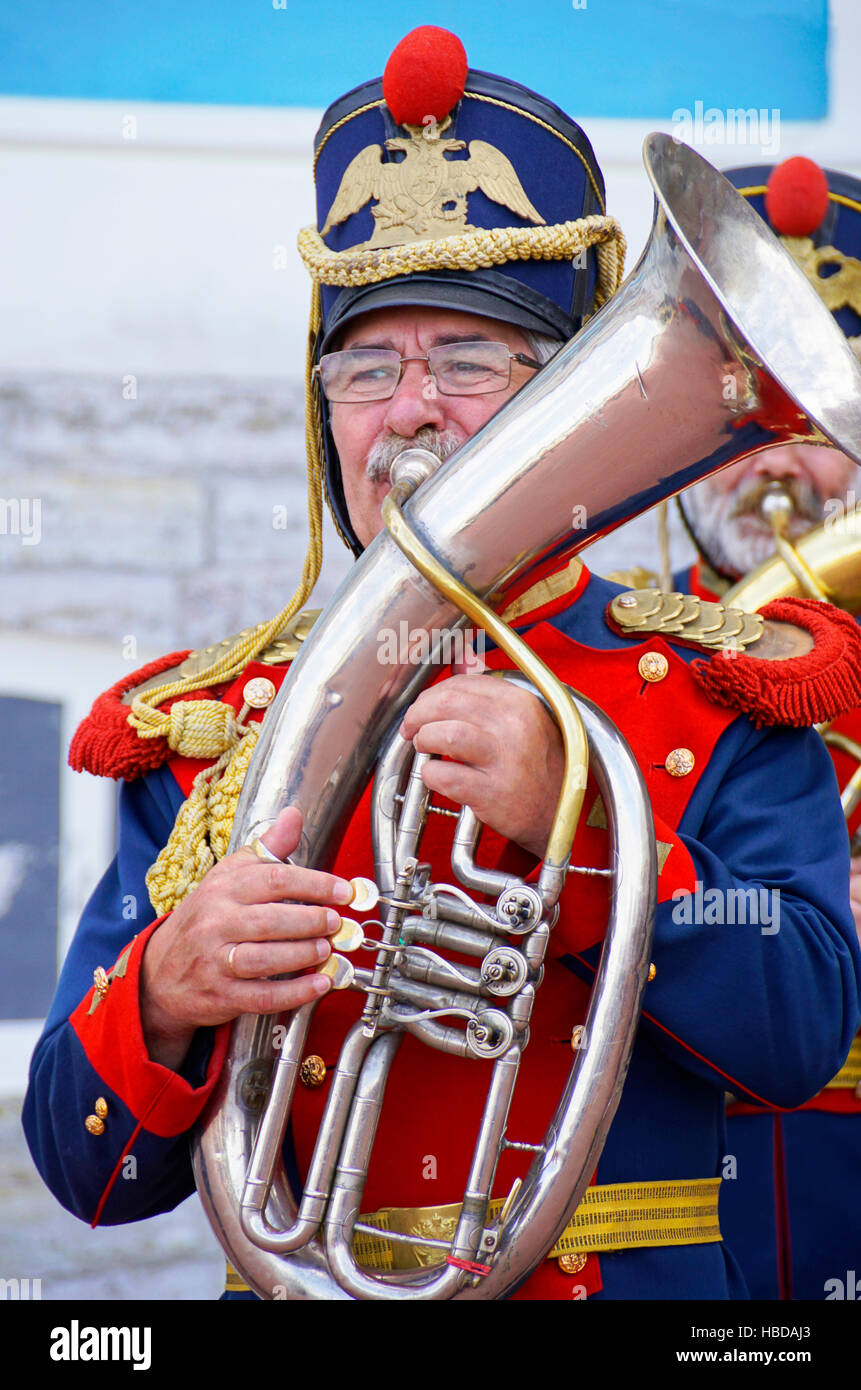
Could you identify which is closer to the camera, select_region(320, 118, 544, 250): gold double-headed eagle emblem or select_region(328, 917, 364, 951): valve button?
select_region(328, 917, 364, 951): valve button

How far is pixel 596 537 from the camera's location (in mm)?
1708

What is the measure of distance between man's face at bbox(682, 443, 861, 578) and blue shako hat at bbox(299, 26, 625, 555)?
1331 mm

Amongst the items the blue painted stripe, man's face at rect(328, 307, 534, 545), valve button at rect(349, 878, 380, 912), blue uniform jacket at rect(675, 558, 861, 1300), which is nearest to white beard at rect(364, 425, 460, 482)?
man's face at rect(328, 307, 534, 545)

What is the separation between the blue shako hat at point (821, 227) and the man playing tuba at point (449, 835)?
1.22m

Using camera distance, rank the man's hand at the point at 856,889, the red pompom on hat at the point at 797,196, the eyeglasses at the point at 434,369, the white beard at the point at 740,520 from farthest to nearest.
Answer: the white beard at the point at 740,520 → the red pompom on hat at the point at 797,196 → the man's hand at the point at 856,889 → the eyeglasses at the point at 434,369

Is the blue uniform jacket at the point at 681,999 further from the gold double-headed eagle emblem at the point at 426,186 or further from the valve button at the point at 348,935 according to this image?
the gold double-headed eagle emblem at the point at 426,186

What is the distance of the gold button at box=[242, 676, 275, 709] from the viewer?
6.59ft

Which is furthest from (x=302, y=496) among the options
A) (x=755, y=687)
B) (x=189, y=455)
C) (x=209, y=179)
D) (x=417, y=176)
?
(x=755, y=687)

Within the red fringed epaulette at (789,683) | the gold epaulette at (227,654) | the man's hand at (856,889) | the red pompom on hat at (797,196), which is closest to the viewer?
the red fringed epaulette at (789,683)

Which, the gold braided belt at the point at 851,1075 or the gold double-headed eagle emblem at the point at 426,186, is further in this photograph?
the gold braided belt at the point at 851,1075

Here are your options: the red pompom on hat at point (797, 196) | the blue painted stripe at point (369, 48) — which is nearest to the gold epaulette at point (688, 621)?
the red pompom on hat at point (797, 196)

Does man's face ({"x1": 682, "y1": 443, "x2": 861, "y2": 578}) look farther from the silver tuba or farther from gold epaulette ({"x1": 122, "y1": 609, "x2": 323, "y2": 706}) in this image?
the silver tuba

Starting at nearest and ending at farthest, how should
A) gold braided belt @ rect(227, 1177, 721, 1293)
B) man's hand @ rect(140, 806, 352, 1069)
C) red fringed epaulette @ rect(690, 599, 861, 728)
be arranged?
1. man's hand @ rect(140, 806, 352, 1069)
2. gold braided belt @ rect(227, 1177, 721, 1293)
3. red fringed epaulette @ rect(690, 599, 861, 728)

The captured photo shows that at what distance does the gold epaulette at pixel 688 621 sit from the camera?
1.93 metres
